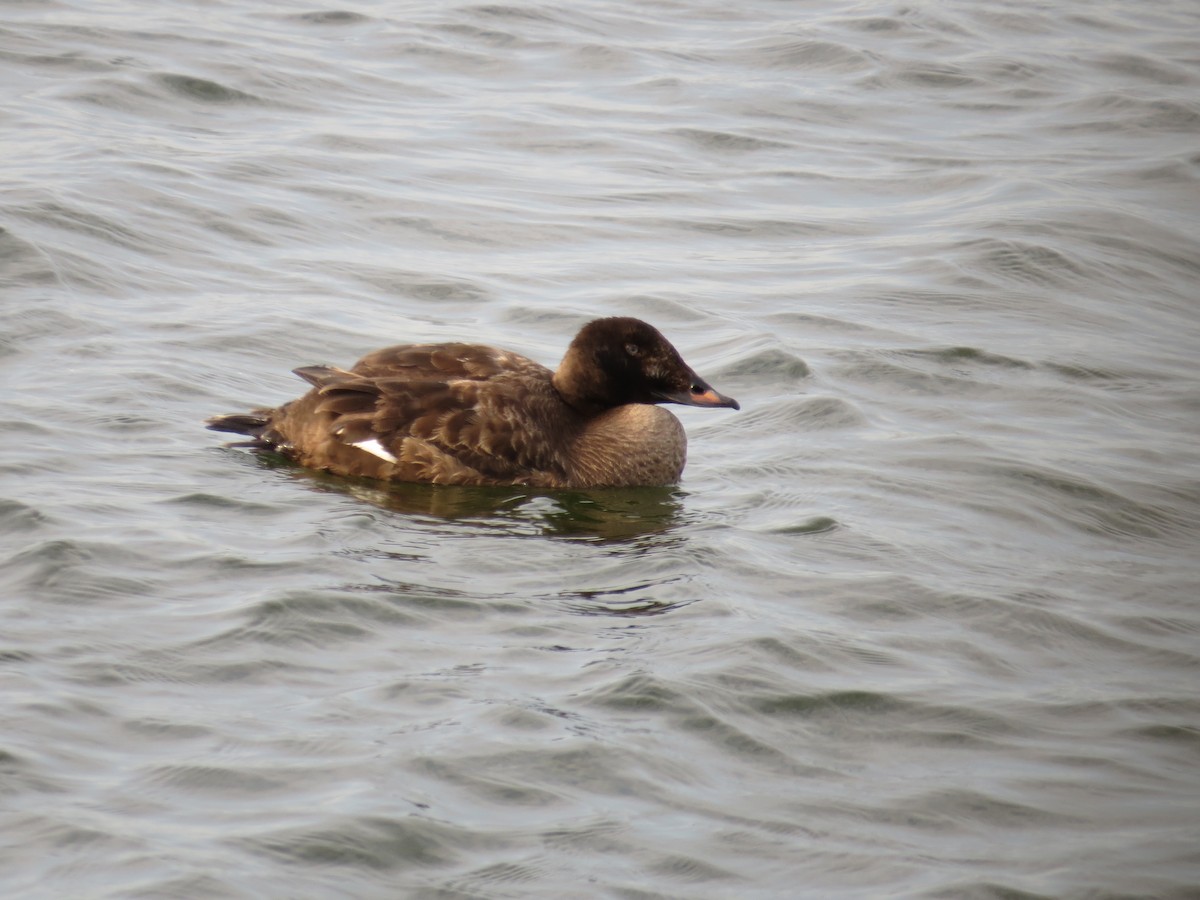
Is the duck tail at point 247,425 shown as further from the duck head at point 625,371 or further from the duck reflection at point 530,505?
the duck head at point 625,371

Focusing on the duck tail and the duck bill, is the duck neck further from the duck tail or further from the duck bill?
the duck tail

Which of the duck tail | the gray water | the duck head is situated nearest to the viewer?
the gray water

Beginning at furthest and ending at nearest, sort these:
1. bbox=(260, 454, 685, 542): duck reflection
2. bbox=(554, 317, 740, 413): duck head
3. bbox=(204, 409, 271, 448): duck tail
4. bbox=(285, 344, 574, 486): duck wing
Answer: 1. bbox=(554, 317, 740, 413): duck head
2. bbox=(204, 409, 271, 448): duck tail
3. bbox=(285, 344, 574, 486): duck wing
4. bbox=(260, 454, 685, 542): duck reflection

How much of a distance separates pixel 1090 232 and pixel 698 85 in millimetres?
4724

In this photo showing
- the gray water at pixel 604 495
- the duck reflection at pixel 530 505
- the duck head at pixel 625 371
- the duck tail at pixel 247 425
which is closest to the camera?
the gray water at pixel 604 495

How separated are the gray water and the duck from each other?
173 millimetres

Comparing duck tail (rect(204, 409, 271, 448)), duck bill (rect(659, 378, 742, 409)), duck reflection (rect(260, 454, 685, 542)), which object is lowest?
duck reflection (rect(260, 454, 685, 542))

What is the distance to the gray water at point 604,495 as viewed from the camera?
215 inches

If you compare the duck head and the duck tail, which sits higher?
the duck head

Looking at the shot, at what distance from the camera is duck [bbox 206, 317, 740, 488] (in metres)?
8.46

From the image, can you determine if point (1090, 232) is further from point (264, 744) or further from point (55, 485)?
point (264, 744)

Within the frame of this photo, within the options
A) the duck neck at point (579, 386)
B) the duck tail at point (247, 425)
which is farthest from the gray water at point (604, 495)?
the duck neck at point (579, 386)

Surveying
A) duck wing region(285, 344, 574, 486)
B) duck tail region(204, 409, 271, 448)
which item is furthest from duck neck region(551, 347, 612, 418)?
duck tail region(204, 409, 271, 448)

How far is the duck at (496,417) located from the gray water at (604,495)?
0.17m
